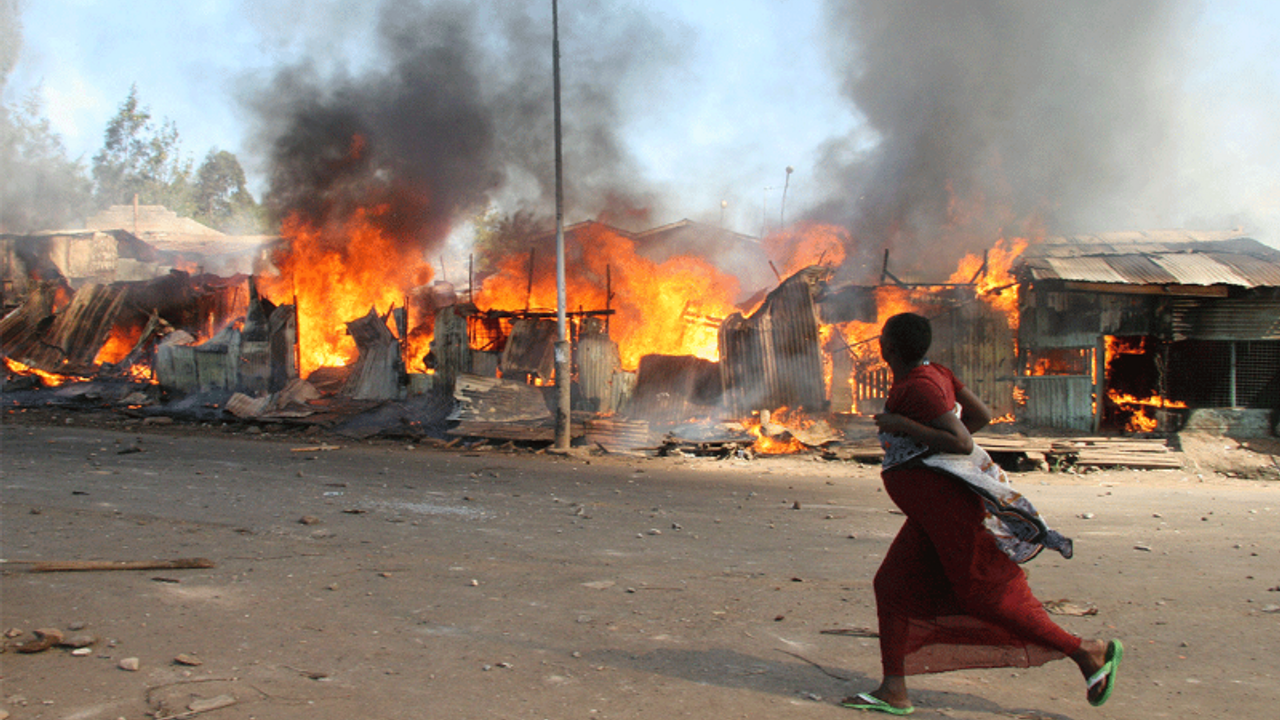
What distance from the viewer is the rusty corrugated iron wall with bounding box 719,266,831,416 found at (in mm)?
15367

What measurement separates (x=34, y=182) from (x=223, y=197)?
80.0ft

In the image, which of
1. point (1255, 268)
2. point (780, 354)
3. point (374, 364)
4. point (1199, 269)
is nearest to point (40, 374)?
point (374, 364)

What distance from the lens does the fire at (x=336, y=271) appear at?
24.0 metres

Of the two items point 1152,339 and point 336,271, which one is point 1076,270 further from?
point 336,271

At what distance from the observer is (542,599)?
4723 millimetres

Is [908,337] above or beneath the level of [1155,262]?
beneath

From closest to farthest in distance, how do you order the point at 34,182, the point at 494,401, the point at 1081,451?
the point at 1081,451
the point at 494,401
the point at 34,182

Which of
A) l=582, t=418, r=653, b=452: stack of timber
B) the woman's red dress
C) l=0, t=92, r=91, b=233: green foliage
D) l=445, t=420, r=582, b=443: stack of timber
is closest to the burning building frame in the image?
l=582, t=418, r=653, b=452: stack of timber

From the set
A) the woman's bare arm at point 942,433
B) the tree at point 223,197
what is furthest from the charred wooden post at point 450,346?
the tree at point 223,197

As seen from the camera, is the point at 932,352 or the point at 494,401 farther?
the point at 932,352

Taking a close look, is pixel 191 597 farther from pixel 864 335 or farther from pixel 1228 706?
pixel 864 335

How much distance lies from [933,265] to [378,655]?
17.4m

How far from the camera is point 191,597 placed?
4.47 metres

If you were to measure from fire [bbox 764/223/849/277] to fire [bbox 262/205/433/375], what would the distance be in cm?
1158
